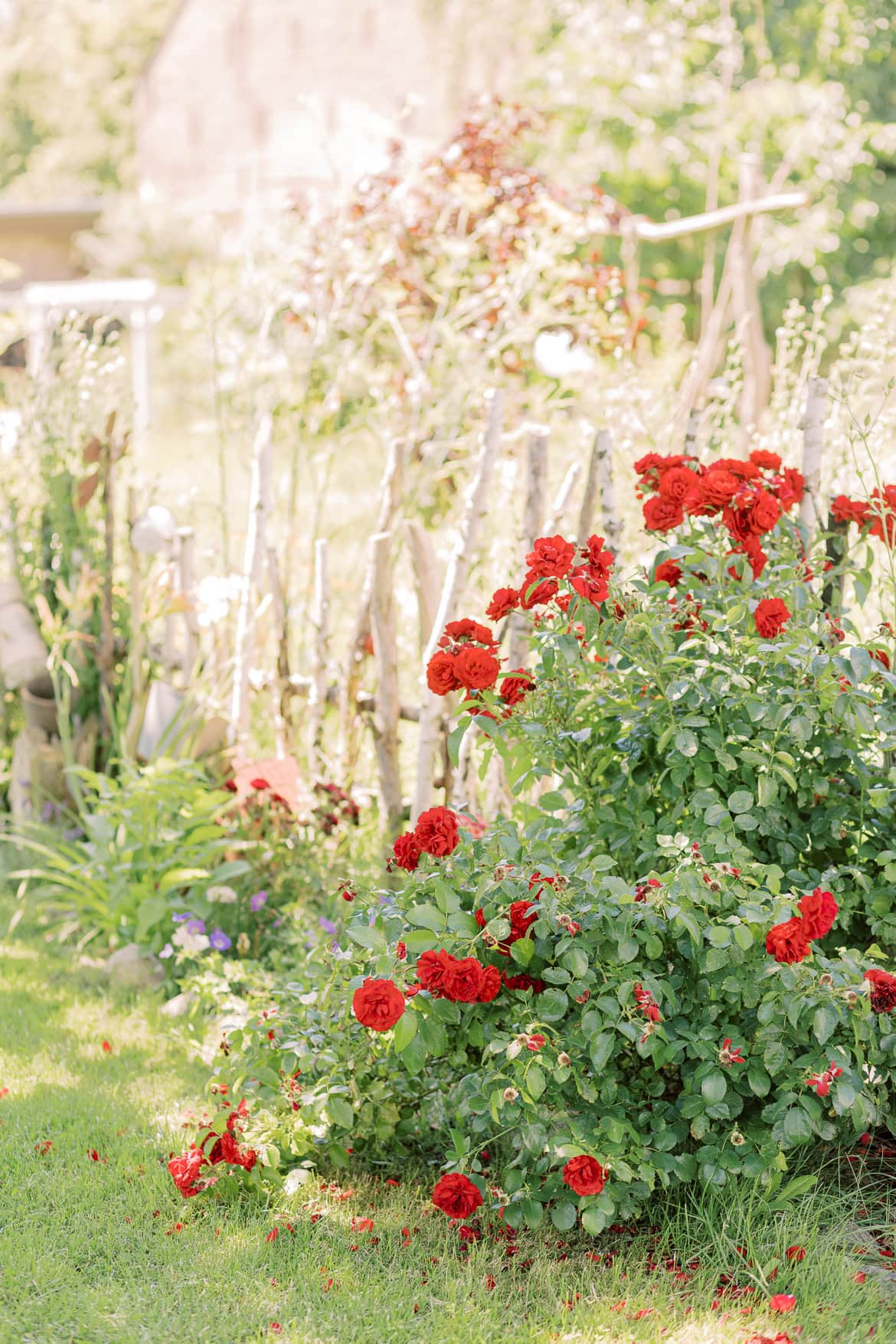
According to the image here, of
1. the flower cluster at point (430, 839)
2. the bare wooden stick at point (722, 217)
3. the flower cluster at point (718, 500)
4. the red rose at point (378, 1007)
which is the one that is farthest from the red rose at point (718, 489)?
the bare wooden stick at point (722, 217)

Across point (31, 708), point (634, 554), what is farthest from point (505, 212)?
point (31, 708)

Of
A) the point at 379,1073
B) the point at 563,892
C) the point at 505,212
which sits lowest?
the point at 379,1073

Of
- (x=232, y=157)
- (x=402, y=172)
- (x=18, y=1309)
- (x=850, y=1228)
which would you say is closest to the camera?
(x=18, y=1309)

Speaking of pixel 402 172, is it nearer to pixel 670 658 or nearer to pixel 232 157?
pixel 670 658

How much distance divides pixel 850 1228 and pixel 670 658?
1026 mm

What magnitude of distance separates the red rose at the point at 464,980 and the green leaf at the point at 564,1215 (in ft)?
1.27

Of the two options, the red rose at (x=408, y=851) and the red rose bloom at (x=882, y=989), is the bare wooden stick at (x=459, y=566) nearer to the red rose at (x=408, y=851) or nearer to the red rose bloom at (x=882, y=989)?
the red rose at (x=408, y=851)

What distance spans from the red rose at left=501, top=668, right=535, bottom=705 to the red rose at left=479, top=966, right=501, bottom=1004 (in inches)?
23.4

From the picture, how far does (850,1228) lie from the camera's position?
2199mm

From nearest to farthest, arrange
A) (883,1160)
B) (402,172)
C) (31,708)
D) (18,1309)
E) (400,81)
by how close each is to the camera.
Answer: (18,1309)
(883,1160)
(31,708)
(402,172)
(400,81)

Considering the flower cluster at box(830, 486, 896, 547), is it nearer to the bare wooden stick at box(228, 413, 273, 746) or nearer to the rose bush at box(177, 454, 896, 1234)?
the rose bush at box(177, 454, 896, 1234)

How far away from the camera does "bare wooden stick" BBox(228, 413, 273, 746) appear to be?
3.90 m

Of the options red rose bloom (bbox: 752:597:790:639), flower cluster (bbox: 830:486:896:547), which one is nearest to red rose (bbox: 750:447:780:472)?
flower cluster (bbox: 830:486:896:547)

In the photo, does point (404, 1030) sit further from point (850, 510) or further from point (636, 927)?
point (850, 510)
